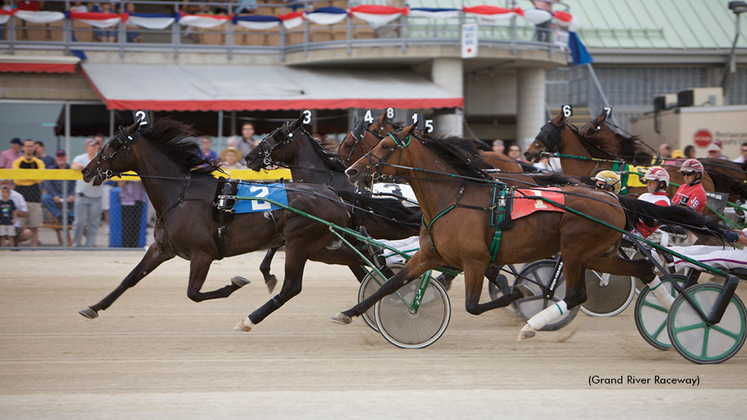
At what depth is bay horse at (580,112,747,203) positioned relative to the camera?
29.4 feet

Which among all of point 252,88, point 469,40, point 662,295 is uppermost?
point 469,40

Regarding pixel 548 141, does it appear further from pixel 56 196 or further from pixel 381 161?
pixel 56 196

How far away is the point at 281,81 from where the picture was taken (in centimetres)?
1512

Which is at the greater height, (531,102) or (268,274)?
(531,102)

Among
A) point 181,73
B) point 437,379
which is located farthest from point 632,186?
point 181,73

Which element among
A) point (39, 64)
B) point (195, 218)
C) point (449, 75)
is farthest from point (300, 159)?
point (39, 64)

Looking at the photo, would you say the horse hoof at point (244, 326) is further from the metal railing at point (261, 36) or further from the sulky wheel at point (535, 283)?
the metal railing at point (261, 36)

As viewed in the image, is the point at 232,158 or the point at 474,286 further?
the point at 232,158

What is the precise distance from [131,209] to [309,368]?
19.8 ft

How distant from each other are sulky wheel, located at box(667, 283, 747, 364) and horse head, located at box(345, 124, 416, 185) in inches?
86.0

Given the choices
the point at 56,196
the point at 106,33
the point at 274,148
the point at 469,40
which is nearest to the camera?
the point at 274,148

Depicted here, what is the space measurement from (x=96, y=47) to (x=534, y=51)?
9454 mm

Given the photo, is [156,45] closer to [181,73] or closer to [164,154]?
[181,73]

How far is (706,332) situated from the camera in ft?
16.2
